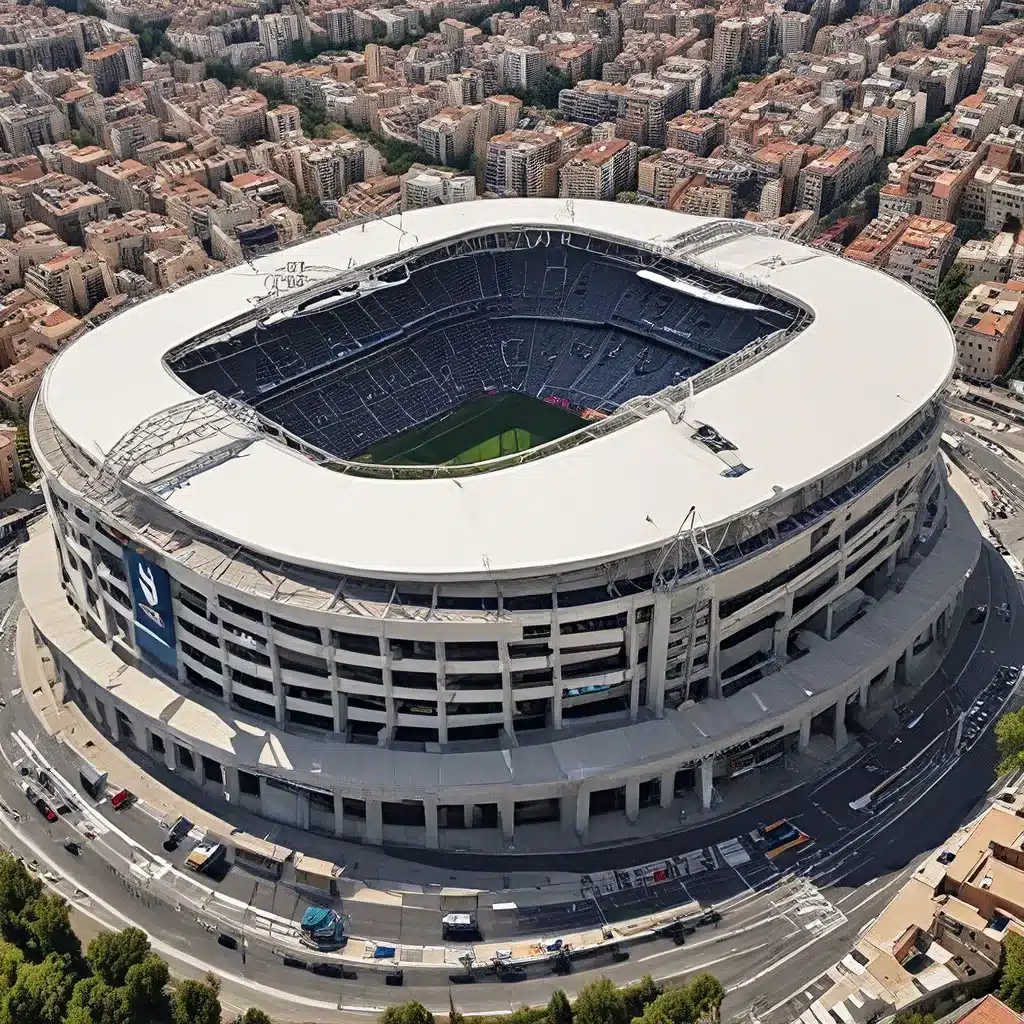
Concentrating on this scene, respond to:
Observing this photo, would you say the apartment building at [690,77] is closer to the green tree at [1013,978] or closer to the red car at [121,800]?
the red car at [121,800]

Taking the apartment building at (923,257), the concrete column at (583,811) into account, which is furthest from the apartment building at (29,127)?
the concrete column at (583,811)

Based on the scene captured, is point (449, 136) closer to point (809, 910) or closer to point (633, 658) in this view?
point (633, 658)

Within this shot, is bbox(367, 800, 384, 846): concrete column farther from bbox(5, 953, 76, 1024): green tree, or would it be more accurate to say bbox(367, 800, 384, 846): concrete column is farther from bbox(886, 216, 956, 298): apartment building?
bbox(886, 216, 956, 298): apartment building

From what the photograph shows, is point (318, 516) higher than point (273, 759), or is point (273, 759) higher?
point (318, 516)

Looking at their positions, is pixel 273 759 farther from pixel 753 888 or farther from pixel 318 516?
pixel 753 888

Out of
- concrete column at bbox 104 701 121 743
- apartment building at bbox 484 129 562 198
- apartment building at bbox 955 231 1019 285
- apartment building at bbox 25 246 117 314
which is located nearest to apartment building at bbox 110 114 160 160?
apartment building at bbox 25 246 117 314

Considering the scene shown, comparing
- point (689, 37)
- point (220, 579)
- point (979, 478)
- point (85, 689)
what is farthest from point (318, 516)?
point (689, 37)
